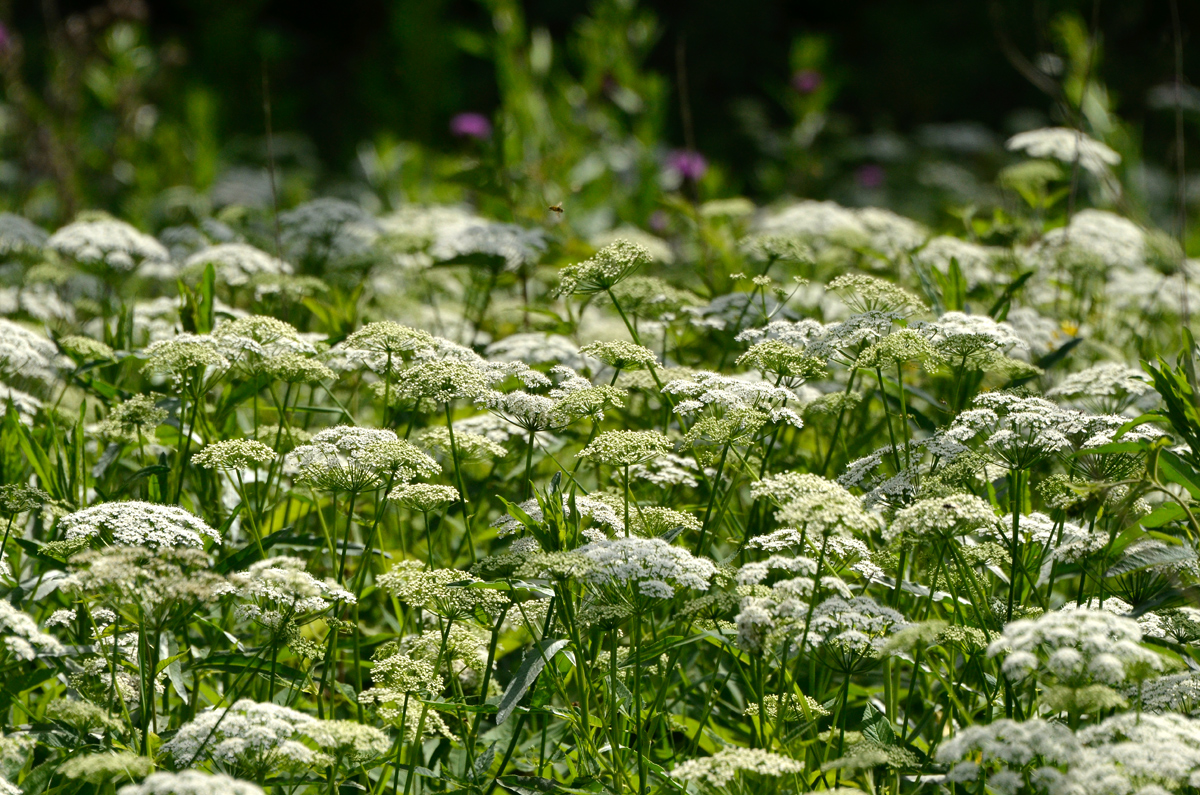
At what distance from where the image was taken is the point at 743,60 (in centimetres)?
1442

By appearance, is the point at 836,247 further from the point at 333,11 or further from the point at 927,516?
the point at 333,11

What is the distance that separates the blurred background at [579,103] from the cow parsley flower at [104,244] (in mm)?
542

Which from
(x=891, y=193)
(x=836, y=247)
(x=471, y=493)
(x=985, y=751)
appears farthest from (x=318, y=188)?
(x=985, y=751)

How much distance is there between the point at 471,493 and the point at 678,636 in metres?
1.13

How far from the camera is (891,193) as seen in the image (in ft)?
35.9

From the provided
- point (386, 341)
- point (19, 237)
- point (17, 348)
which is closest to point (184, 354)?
point (386, 341)

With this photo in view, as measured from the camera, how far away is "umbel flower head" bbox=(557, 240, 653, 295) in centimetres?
249

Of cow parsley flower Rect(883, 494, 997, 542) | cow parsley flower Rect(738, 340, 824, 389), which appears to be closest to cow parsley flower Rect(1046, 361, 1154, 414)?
cow parsley flower Rect(738, 340, 824, 389)

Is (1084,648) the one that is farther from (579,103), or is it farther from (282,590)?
(579,103)

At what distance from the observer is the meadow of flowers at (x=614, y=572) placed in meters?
1.84

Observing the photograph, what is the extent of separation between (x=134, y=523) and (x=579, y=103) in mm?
5986

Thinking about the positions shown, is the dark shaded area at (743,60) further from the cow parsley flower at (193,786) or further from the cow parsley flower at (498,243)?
the cow parsley flower at (193,786)

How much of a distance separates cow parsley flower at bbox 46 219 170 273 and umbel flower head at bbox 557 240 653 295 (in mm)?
1809

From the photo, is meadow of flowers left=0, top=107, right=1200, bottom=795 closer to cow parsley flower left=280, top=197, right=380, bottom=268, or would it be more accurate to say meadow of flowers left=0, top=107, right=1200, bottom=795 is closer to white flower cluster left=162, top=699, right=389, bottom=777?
white flower cluster left=162, top=699, right=389, bottom=777
